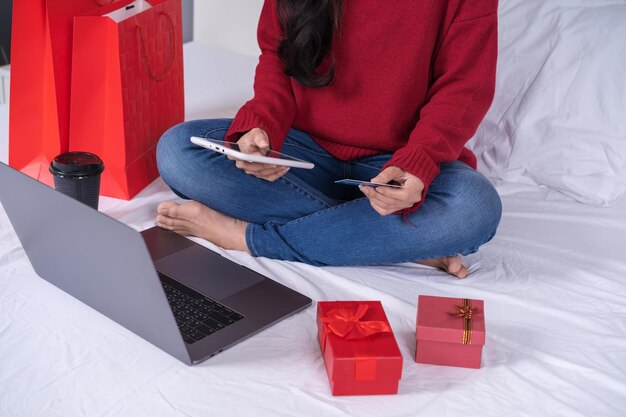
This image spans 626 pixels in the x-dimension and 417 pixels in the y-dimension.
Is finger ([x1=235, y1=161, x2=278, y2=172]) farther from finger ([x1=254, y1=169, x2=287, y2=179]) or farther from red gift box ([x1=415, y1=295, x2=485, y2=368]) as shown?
red gift box ([x1=415, y1=295, x2=485, y2=368])

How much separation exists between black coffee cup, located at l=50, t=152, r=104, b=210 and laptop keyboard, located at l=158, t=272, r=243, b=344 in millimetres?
278

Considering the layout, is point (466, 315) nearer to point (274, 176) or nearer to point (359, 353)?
point (359, 353)

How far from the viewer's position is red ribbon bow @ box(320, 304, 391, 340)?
106 centimetres

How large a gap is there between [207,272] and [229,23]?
4.28 ft

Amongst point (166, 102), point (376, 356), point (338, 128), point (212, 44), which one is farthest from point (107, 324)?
point (212, 44)

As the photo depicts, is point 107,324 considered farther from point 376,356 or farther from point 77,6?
point 77,6

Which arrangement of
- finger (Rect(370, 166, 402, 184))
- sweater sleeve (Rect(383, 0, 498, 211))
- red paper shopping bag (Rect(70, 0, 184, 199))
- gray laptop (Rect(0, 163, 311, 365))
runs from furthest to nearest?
red paper shopping bag (Rect(70, 0, 184, 199))
sweater sleeve (Rect(383, 0, 498, 211))
finger (Rect(370, 166, 402, 184))
gray laptop (Rect(0, 163, 311, 365))

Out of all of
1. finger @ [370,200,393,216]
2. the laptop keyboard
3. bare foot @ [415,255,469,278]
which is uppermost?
finger @ [370,200,393,216]

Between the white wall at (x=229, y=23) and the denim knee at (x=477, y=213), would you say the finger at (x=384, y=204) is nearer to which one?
the denim knee at (x=477, y=213)

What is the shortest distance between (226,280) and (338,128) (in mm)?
371

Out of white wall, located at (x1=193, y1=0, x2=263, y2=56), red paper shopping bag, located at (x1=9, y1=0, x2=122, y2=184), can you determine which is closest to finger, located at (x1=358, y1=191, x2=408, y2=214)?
red paper shopping bag, located at (x1=9, y1=0, x2=122, y2=184)

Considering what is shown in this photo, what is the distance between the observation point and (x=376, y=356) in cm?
102

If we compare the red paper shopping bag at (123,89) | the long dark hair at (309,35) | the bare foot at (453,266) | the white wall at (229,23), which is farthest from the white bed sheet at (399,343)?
the white wall at (229,23)

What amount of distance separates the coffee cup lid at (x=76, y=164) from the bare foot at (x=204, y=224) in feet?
0.44
